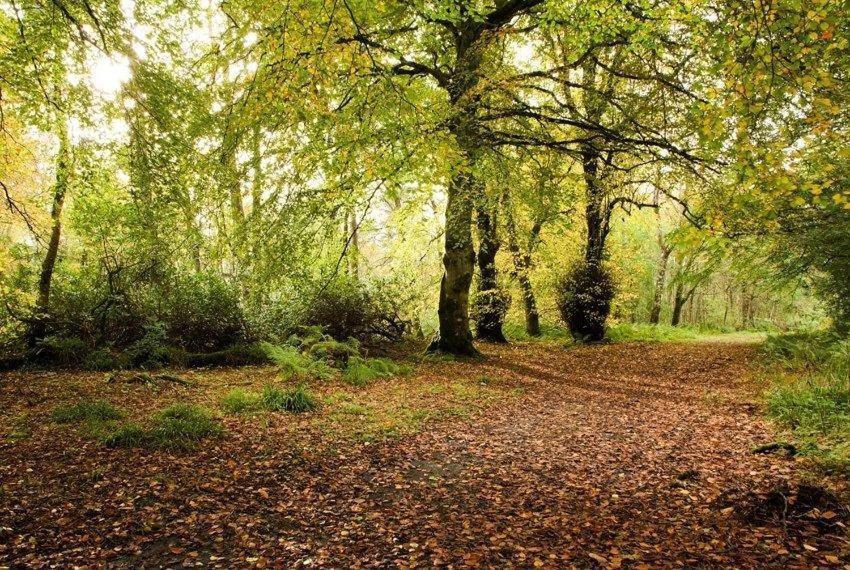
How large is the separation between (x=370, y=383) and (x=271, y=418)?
124 inches

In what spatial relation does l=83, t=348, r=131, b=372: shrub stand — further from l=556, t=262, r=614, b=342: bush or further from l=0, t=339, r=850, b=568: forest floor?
l=556, t=262, r=614, b=342: bush

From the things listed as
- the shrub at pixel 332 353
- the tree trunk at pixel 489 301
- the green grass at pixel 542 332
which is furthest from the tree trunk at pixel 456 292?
the green grass at pixel 542 332

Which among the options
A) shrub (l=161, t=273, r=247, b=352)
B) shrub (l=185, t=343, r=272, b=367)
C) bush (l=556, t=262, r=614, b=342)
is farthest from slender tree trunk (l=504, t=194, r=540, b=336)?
shrub (l=161, t=273, r=247, b=352)

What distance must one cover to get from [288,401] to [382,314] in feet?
25.0

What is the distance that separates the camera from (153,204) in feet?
21.8

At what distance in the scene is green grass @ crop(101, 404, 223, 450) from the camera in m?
5.45

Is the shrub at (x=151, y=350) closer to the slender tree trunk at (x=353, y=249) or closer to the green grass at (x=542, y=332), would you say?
the slender tree trunk at (x=353, y=249)

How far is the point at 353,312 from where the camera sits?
46.4 ft

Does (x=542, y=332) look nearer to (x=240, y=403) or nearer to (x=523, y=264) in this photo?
(x=523, y=264)

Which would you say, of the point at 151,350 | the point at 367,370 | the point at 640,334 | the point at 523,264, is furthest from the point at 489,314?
the point at 151,350

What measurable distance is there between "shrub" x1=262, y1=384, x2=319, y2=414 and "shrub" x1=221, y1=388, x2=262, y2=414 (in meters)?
0.13

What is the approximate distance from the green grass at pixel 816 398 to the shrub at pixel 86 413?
8273 millimetres

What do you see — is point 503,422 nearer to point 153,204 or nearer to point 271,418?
point 271,418

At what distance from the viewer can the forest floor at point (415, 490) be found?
145 inches
